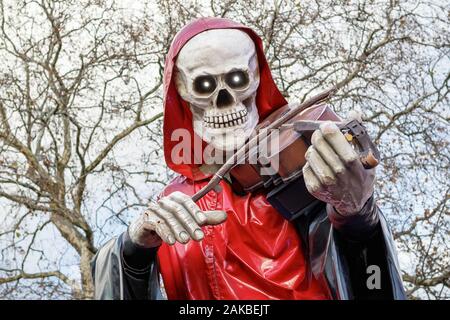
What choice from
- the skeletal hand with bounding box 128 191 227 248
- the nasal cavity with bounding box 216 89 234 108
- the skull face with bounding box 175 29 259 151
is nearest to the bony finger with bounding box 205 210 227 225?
the skeletal hand with bounding box 128 191 227 248

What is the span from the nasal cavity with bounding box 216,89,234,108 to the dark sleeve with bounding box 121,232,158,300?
55cm

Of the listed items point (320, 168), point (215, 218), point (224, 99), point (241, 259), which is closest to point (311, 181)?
point (320, 168)

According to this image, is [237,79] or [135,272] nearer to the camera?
[135,272]

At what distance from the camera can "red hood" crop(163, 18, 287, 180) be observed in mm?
3184

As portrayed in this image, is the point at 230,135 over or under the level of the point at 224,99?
under

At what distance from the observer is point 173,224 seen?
8.64 feet

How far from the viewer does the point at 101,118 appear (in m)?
8.52

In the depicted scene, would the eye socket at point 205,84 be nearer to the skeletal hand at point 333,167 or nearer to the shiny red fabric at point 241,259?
the shiny red fabric at point 241,259

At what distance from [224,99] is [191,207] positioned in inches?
23.2

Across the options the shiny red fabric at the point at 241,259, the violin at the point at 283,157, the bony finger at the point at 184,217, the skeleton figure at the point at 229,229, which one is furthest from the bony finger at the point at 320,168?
the shiny red fabric at the point at 241,259

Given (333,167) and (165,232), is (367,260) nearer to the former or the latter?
(333,167)

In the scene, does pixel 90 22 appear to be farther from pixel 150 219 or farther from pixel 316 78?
pixel 150 219

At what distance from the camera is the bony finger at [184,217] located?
102 inches
